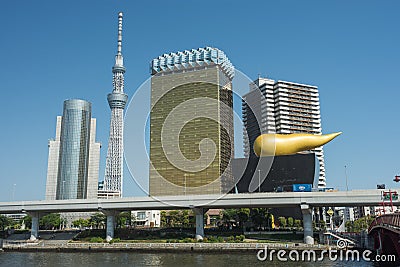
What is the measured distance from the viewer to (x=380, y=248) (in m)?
40.1

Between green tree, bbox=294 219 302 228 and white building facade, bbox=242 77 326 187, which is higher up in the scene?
white building facade, bbox=242 77 326 187

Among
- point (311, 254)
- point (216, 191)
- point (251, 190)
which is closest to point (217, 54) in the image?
point (216, 191)

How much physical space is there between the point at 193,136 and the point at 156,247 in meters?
61.1

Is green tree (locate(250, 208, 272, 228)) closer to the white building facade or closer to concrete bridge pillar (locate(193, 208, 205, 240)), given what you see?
concrete bridge pillar (locate(193, 208, 205, 240))

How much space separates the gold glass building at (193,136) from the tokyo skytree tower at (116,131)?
37165mm

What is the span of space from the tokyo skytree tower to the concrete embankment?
316 feet

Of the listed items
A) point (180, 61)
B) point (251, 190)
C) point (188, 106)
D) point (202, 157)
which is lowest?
point (251, 190)

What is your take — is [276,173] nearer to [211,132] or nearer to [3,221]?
[211,132]

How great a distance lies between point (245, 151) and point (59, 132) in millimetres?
83949

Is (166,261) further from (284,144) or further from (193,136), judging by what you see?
(193,136)

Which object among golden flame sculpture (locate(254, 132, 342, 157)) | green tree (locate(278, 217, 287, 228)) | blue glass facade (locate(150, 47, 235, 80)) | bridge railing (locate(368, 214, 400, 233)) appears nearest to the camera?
bridge railing (locate(368, 214, 400, 233))

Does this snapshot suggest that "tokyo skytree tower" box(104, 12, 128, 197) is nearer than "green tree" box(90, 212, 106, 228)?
No

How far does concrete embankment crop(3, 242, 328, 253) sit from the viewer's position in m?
52.2

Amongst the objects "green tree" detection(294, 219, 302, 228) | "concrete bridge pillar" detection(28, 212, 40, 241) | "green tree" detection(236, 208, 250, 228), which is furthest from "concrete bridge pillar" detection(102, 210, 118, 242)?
"green tree" detection(294, 219, 302, 228)
